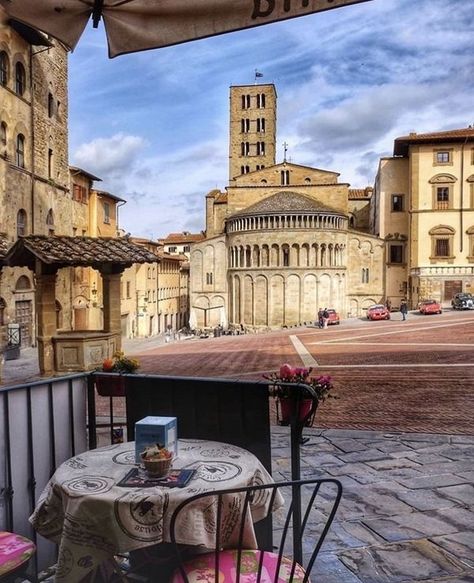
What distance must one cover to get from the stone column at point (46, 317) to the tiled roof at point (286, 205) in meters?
39.2

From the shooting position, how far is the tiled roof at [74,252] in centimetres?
1175

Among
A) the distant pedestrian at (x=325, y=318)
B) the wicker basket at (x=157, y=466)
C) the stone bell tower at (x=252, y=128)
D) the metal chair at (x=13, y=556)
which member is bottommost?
the distant pedestrian at (x=325, y=318)

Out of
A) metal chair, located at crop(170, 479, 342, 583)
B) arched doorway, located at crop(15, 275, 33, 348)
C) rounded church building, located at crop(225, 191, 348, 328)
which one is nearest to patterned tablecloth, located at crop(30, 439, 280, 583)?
metal chair, located at crop(170, 479, 342, 583)

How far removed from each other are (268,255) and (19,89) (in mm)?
30830

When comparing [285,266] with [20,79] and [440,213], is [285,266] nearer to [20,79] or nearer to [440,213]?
[440,213]

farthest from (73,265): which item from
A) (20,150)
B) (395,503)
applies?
(20,150)

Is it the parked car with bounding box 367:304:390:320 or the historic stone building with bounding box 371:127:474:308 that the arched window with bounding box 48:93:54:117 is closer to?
the parked car with bounding box 367:304:390:320

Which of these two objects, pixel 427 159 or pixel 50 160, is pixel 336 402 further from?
pixel 427 159

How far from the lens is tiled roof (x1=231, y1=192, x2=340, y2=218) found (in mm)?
50312

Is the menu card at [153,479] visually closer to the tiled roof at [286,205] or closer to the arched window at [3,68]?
the arched window at [3,68]

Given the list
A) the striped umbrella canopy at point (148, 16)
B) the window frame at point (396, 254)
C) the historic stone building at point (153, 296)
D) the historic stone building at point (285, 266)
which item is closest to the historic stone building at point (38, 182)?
the historic stone building at point (153, 296)

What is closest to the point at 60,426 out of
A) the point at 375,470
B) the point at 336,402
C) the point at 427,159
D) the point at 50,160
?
the point at 375,470

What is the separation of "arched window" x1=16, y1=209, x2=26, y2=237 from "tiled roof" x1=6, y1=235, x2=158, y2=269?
13.2 m

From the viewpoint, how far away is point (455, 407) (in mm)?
10078
